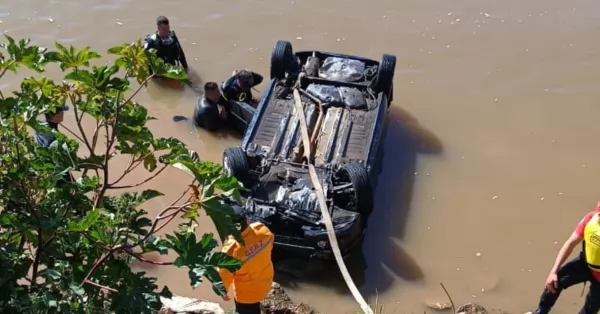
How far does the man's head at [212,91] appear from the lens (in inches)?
328

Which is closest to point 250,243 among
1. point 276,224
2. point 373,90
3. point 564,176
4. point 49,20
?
point 276,224

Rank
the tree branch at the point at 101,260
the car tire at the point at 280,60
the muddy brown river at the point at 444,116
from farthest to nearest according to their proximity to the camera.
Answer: the car tire at the point at 280,60, the muddy brown river at the point at 444,116, the tree branch at the point at 101,260

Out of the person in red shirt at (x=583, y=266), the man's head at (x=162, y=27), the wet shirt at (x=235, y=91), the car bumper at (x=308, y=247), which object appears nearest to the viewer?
the person in red shirt at (x=583, y=266)

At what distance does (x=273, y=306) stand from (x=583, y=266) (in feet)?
8.13

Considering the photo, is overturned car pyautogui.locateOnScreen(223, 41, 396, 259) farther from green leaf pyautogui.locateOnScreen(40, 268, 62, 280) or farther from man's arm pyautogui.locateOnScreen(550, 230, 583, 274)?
green leaf pyautogui.locateOnScreen(40, 268, 62, 280)

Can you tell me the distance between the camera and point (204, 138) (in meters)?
8.80

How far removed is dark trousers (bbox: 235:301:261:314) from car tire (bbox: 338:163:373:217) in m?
1.67

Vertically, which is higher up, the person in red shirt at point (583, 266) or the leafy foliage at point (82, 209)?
the leafy foliage at point (82, 209)

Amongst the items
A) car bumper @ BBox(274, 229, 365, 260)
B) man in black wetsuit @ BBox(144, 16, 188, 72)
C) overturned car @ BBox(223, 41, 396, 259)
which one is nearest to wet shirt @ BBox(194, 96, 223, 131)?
overturned car @ BBox(223, 41, 396, 259)

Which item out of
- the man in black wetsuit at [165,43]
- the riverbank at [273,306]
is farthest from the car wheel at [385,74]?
the man in black wetsuit at [165,43]

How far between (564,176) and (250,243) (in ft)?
15.7

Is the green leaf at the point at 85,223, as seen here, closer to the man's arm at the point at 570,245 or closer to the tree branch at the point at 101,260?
the tree branch at the point at 101,260

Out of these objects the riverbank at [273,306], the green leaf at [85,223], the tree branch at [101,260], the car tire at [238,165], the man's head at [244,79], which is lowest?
the riverbank at [273,306]

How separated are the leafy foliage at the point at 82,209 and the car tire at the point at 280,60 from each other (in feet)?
17.3
